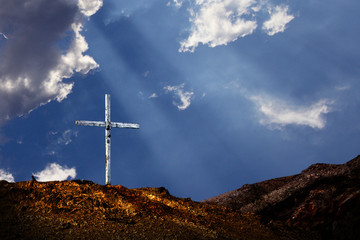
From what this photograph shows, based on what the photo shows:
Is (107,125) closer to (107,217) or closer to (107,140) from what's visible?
(107,140)

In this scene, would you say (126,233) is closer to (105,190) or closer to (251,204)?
(105,190)

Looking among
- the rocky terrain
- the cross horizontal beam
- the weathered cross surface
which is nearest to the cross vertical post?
the weathered cross surface

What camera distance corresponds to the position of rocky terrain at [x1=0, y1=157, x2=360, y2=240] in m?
8.91

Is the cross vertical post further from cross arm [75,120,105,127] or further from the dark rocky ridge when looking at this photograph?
the dark rocky ridge

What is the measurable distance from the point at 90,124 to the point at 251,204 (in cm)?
919

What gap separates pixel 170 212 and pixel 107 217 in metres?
2.58

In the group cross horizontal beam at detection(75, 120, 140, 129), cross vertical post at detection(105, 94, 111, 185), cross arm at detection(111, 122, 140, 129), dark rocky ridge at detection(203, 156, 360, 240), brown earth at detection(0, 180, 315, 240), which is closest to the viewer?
brown earth at detection(0, 180, 315, 240)

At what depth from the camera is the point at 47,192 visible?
11031 millimetres

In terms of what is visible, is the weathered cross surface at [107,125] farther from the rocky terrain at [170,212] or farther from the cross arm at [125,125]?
the rocky terrain at [170,212]

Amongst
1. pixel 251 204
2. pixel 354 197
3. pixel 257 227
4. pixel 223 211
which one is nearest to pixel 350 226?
pixel 354 197

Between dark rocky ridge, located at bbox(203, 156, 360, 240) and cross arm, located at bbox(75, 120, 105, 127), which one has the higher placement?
cross arm, located at bbox(75, 120, 105, 127)

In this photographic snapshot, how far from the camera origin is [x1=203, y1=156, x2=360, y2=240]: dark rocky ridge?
450 inches

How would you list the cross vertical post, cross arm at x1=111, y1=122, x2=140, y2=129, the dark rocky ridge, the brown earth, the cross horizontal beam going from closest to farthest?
the brown earth, the dark rocky ridge, the cross vertical post, the cross horizontal beam, cross arm at x1=111, y1=122, x2=140, y2=129

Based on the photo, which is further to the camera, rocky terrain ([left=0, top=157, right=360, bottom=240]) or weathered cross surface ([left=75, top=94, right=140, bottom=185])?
weathered cross surface ([left=75, top=94, right=140, bottom=185])
